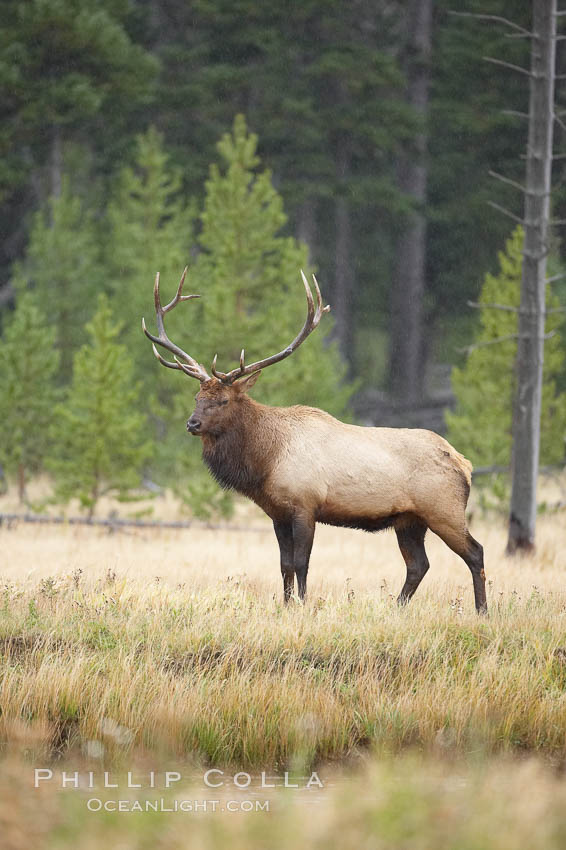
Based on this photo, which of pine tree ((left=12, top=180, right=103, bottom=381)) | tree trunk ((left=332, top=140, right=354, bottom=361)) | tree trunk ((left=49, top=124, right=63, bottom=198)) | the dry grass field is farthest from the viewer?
tree trunk ((left=332, top=140, right=354, bottom=361))

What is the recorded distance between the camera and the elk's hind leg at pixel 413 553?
28.3ft

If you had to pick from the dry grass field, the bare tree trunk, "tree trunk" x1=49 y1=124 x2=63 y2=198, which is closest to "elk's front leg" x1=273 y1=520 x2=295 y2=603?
the dry grass field

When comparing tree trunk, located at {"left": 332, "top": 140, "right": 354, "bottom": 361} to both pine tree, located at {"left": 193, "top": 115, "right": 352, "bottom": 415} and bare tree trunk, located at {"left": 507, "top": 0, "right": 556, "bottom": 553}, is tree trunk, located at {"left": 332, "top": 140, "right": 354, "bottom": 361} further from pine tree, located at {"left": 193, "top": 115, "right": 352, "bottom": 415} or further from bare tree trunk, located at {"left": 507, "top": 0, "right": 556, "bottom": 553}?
bare tree trunk, located at {"left": 507, "top": 0, "right": 556, "bottom": 553}

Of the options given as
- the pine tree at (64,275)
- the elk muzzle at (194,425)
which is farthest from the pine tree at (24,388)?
the elk muzzle at (194,425)

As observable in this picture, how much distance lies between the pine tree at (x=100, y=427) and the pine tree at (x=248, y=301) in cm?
114

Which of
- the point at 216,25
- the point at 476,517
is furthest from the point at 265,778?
the point at 216,25

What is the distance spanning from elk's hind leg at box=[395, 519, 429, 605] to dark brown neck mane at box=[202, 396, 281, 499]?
1.22m

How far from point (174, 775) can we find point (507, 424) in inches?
459

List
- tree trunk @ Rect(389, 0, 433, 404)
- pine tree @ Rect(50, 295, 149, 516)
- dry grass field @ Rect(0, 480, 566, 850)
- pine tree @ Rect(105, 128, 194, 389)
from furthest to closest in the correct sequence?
1. tree trunk @ Rect(389, 0, 433, 404)
2. pine tree @ Rect(105, 128, 194, 389)
3. pine tree @ Rect(50, 295, 149, 516)
4. dry grass field @ Rect(0, 480, 566, 850)

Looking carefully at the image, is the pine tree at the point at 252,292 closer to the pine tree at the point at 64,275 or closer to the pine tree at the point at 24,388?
the pine tree at the point at 24,388

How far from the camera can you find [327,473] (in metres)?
8.28

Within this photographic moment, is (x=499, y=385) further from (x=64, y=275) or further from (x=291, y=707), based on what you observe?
(x=291, y=707)

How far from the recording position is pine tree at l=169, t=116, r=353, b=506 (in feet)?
52.1

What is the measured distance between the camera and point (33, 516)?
14.5 m
